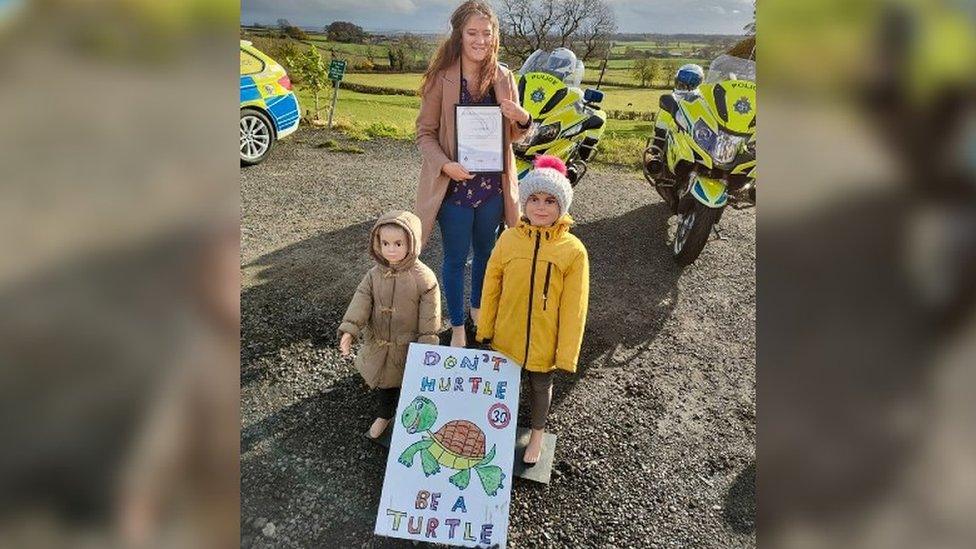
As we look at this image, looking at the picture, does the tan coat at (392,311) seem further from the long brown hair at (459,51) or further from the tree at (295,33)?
the tree at (295,33)

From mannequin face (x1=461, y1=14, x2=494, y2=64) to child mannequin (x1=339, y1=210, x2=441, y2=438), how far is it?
805 millimetres

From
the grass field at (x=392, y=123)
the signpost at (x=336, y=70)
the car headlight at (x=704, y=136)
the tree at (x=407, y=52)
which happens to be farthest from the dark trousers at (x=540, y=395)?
the signpost at (x=336, y=70)

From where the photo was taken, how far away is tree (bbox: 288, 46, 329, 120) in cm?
689

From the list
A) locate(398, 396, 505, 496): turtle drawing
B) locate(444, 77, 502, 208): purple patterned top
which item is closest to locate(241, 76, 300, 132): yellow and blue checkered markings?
locate(444, 77, 502, 208): purple patterned top

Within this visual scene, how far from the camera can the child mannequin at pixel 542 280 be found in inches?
85.0

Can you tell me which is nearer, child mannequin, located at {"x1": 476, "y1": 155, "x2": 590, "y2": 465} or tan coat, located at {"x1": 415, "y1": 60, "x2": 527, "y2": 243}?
child mannequin, located at {"x1": 476, "y1": 155, "x2": 590, "y2": 465}

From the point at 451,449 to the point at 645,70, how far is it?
5205 mm

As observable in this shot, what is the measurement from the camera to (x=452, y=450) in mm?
2160

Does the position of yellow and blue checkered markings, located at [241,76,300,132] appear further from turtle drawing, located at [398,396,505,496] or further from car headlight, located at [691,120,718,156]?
turtle drawing, located at [398,396,505,496]

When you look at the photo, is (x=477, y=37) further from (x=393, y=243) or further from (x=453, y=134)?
(x=393, y=243)

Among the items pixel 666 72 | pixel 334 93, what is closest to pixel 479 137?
pixel 666 72

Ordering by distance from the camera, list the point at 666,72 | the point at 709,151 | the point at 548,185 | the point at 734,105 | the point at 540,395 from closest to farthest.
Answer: the point at 548,185 → the point at 540,395 → the point at 734,105 → the point at 709,151 → the point at 666,72

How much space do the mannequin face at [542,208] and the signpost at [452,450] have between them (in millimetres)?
605
